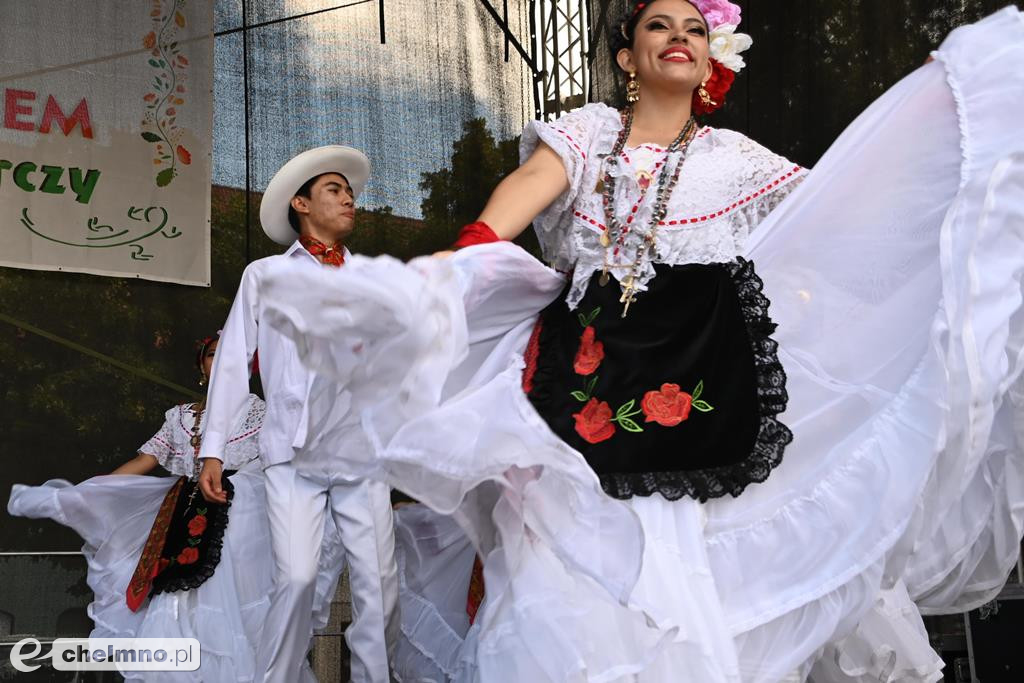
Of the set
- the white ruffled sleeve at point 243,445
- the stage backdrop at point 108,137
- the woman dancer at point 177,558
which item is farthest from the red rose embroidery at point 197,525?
the stage backdrop at point 108,137

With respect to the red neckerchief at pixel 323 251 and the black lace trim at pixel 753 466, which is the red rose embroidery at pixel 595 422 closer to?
the black lace trim at pixel 753 466

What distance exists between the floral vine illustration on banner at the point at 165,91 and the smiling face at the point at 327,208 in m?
Result: 1.90

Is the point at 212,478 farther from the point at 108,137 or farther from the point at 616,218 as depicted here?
the point at 108,137

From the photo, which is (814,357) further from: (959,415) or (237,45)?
(237,45)

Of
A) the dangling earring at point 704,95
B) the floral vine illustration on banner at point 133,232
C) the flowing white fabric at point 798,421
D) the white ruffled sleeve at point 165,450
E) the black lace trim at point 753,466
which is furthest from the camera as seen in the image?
the floral vine illustration on banner at point 133,232

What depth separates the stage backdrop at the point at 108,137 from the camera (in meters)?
5.74

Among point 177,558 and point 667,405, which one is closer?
point 667,405

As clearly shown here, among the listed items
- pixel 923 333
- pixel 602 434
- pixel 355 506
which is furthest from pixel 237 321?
pixel 923 333

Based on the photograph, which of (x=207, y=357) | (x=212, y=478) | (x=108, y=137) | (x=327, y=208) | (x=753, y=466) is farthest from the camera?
(x=108, y=137)

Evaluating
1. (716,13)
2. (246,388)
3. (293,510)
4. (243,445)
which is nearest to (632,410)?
(716,13)

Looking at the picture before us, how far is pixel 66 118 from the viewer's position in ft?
19.1

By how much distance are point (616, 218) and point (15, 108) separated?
4.04m

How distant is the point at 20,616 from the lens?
18.1ft

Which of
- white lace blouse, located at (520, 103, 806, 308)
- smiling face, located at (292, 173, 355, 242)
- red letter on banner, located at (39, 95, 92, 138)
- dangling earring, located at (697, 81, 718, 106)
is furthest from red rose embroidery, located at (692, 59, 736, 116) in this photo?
red letter on banner, located at (39, 95, 92, 138)
